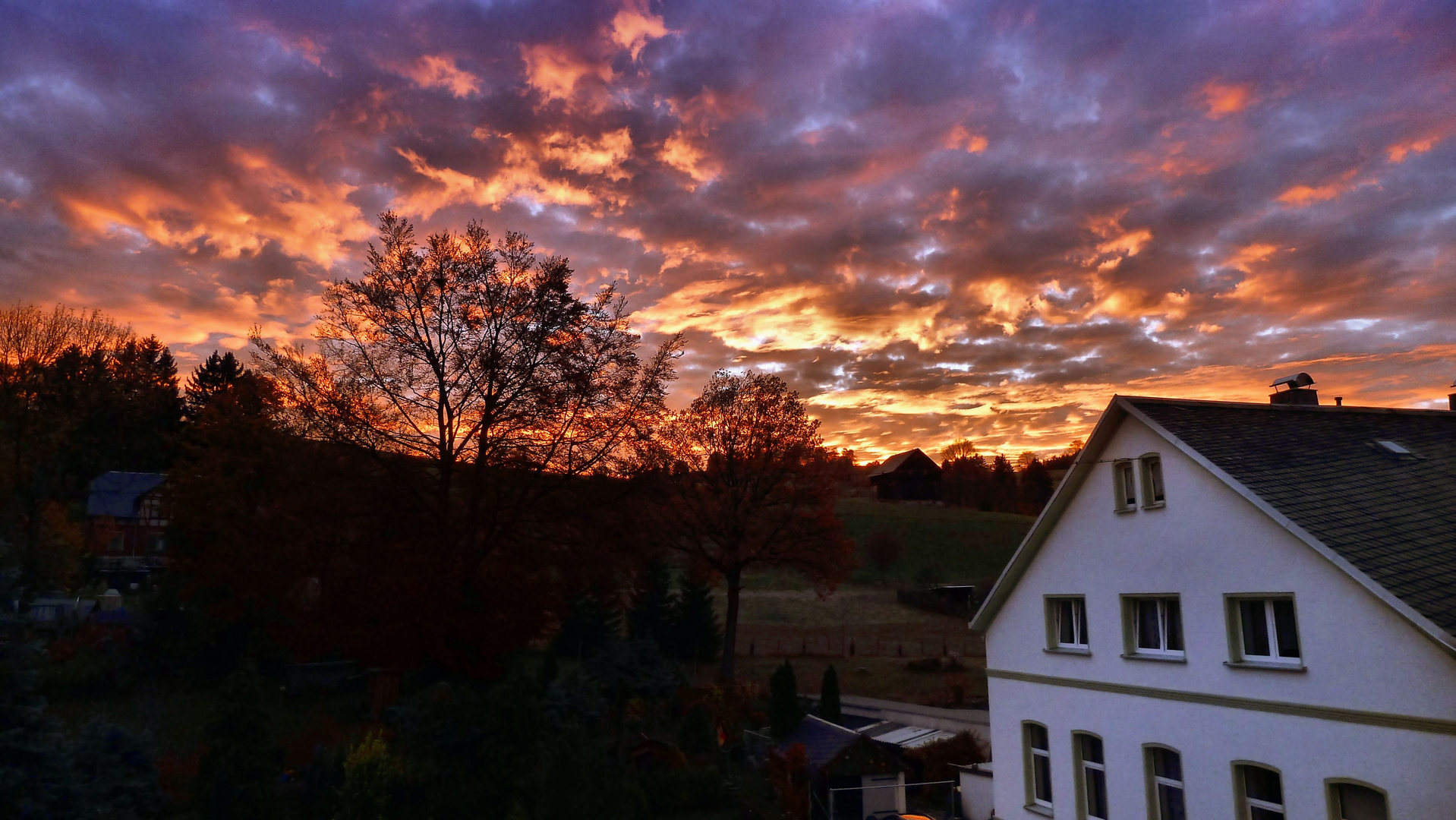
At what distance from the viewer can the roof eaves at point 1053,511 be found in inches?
705

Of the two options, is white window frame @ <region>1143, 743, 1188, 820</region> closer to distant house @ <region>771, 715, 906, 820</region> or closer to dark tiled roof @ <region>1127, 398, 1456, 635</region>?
dark tiled roof @ <region>1127, 398, 1456, 635</region>

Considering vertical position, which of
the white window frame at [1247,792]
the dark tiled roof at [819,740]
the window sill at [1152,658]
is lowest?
the dark tiled roof at [819,740]

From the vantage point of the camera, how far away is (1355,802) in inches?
494

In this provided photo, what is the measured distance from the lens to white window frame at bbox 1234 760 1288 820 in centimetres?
1367

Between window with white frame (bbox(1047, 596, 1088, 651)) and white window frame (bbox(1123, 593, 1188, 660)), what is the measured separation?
114cm

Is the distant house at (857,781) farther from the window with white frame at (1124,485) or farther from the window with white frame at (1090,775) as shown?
the window with white frame at (1124,485)

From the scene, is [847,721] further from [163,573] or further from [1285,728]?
[163,573]

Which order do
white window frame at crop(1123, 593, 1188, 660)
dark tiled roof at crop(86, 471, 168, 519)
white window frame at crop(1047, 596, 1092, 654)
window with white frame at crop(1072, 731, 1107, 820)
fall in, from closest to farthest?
white window frame at crop(1123, 593, 1188, 660) → window with white frame at crop(1072, 731, 1107, 820) → white window frame at crop(1047, 596, 1092, 654) → dark tiled roof at crop(86, 471, 168, 519)

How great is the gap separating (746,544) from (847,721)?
371 inches

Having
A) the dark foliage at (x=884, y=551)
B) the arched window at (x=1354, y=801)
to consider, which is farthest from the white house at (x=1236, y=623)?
the dark foliage at (x=884, y=551)

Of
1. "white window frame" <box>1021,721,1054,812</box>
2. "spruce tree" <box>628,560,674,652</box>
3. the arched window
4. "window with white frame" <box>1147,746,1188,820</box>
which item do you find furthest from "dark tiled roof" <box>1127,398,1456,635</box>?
"spruce tree" <box>628,560,674,652</box>

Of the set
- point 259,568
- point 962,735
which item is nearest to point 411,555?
point 259,568

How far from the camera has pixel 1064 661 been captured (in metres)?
18.6

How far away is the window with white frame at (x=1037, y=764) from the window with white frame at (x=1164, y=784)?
2.79 meters
